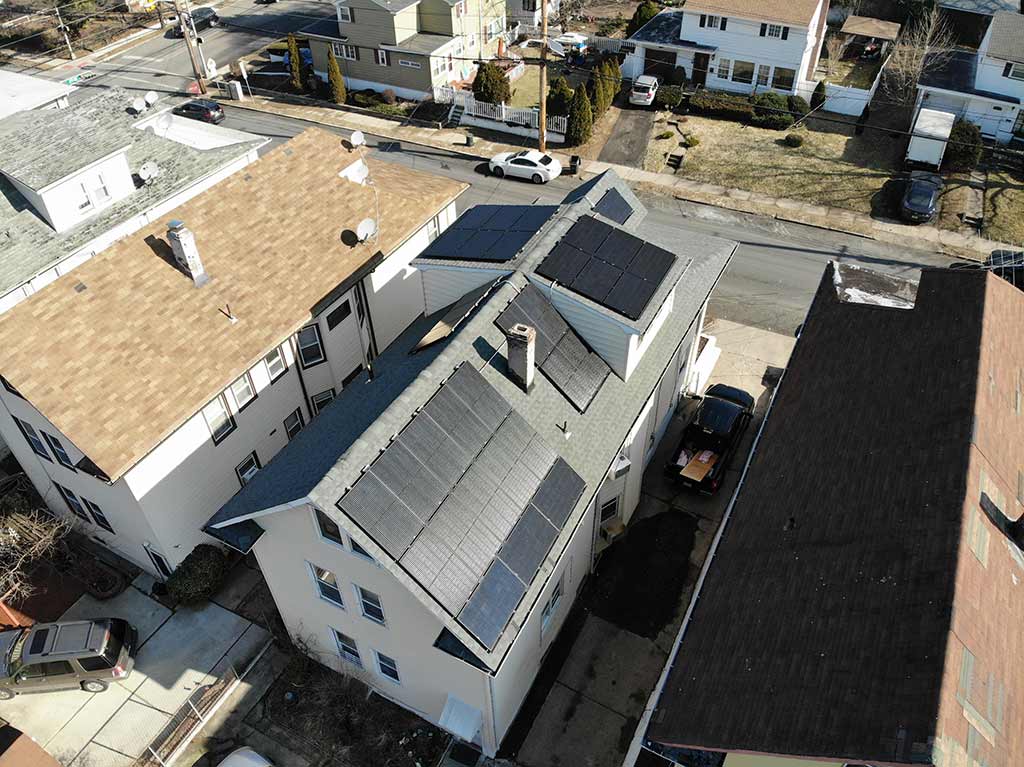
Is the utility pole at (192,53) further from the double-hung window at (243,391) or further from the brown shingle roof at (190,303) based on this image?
the double-hung window at (243,391)

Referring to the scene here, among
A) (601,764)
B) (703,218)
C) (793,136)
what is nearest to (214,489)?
(601,764)

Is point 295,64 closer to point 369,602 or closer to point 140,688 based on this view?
point 140,688

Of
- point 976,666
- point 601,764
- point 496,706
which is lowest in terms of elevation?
point 601,764

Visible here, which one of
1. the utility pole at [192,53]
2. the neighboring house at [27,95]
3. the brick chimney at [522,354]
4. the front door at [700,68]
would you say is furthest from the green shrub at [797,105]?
the neighboring house at [27,95]

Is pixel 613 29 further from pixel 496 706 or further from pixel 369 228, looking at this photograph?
pixel 496 706

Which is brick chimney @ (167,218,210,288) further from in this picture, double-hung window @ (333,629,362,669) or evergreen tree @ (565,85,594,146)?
evergreen tree @ (565,85,594,146)

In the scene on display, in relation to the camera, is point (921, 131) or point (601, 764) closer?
point (601, 764)

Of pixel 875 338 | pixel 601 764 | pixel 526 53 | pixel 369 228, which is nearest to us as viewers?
pixel 601 764

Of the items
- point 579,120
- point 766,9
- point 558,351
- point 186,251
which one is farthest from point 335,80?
point 558,351
